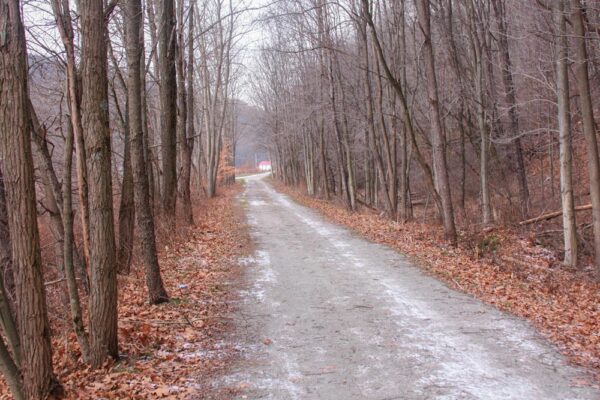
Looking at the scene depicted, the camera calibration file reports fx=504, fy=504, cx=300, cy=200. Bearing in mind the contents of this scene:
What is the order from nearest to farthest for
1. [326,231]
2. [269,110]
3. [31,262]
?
[31,262]
[326,231]
[269,110]

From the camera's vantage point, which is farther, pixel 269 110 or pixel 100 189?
pixel 269 110

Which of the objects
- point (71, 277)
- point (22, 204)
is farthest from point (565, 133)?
point (22, 204)

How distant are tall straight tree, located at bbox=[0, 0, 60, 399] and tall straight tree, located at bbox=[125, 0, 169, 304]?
2756 mm

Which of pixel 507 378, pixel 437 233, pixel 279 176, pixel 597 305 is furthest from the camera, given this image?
pixel 279 176

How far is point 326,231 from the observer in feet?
50.2

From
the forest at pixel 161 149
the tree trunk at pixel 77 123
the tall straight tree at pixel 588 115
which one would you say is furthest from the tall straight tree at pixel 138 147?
the tall straight tree at pixel 588 115

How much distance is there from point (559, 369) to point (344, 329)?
244 cm

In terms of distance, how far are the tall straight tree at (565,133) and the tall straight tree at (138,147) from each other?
31.6 ft

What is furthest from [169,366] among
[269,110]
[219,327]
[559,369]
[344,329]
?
[269,110]

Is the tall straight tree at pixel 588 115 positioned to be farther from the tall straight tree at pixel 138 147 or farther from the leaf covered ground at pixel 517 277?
the tall straight tree at pixel 138 147

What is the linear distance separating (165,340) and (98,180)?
7.02 ft

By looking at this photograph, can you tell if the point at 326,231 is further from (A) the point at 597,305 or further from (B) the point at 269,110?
(B) the point at 269,110

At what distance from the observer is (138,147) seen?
727cm

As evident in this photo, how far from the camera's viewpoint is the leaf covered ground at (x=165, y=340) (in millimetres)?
4781
